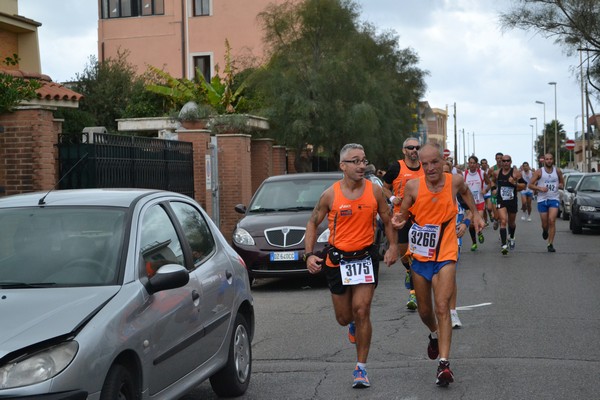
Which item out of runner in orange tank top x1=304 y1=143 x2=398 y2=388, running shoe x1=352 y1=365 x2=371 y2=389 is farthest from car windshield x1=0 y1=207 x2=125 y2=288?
running shoe x1=352 y1=365 x2=371 y2=389

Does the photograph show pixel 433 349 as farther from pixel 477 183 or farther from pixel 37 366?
pixel 477 183

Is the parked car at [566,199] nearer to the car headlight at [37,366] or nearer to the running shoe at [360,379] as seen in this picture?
the running shoe at [360,379]

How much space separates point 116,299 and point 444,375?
9.69ft

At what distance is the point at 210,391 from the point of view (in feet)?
24.9

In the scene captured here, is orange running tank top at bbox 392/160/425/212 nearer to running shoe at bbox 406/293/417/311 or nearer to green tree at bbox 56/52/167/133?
running shoe at bbox 406/293/417/311

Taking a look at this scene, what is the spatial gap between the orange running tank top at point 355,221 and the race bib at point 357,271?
0.33ft

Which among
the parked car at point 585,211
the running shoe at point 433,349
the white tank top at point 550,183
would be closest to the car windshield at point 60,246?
the running shoe at point 433,349

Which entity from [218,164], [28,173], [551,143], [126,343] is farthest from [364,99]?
[551,143]

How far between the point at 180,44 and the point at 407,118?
1497 cm

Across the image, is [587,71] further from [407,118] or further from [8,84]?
[8,84]

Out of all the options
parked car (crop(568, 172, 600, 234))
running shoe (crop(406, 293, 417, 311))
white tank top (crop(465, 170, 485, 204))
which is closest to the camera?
running shoe (crop(406, 293, 417, 311))

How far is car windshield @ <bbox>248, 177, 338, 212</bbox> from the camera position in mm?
15375

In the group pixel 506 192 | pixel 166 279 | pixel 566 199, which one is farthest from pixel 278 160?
pixel 166 279

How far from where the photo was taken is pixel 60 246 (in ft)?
19.9
